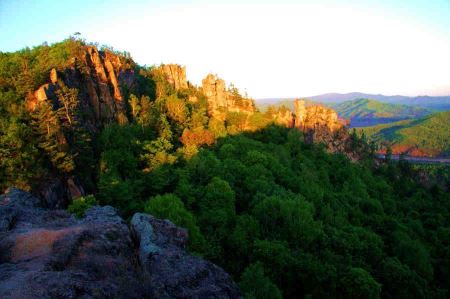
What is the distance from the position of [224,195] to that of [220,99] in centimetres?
6163

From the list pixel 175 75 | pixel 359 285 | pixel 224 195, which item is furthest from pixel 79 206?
pixel 175 75

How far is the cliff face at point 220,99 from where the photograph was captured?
99250mm

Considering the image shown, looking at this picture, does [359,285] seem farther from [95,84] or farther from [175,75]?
[175,75]

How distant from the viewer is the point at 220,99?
101375 mm

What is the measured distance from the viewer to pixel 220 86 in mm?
101688

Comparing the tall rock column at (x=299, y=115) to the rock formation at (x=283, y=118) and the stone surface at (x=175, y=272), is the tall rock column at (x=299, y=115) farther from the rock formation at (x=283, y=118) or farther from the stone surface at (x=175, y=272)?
the stone surface at (x=175, y=272)

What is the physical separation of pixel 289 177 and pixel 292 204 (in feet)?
75.7

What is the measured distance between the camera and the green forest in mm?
33875

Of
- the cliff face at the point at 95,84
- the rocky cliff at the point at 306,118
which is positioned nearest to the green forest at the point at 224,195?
the cliff face at the point at 95,84

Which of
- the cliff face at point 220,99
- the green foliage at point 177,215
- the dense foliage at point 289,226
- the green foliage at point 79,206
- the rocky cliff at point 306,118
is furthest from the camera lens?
the rocky cliff at point 306,118

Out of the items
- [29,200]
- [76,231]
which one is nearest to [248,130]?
[29,200]

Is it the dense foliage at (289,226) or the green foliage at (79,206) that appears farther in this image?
the dense foliage at (289,226)

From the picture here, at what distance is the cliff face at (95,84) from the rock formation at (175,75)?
3316 centimetres

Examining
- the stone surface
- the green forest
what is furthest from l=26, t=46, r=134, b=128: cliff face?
the stone surface
